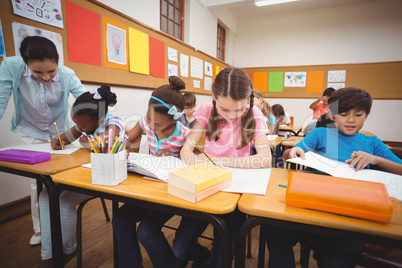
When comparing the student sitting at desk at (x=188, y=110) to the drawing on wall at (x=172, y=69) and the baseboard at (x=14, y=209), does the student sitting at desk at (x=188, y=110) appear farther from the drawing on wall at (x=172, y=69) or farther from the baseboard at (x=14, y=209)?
the baseboard at (x=14, y=209)

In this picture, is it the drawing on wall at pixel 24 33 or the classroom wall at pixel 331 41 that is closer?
the drawing on wall at pixel 24 33

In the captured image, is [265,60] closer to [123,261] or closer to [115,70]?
[115,70]

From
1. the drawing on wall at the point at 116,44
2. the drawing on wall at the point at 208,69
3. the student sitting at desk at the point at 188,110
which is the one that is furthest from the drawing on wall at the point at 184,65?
the student sitting at desk at the point at 188,110

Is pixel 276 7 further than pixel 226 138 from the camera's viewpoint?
Yes

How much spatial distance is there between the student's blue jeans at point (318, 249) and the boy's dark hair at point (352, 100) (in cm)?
62

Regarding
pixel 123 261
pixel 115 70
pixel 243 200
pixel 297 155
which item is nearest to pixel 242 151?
pixel 297 155

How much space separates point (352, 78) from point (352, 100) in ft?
18.0

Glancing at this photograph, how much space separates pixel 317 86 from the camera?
5801 mm

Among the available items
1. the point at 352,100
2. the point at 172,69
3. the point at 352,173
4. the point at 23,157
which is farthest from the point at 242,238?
the point at 172,69

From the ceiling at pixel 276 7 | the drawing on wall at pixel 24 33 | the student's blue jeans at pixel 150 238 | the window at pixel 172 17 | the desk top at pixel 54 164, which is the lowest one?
the student's blue jeans at pixel 150 238

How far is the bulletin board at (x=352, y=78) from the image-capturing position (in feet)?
17.2

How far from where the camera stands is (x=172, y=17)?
375 cm

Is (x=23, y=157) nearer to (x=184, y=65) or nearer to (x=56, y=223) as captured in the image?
(x=56, y=223)

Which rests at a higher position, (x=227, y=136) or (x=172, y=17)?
(x=172, y=17)
